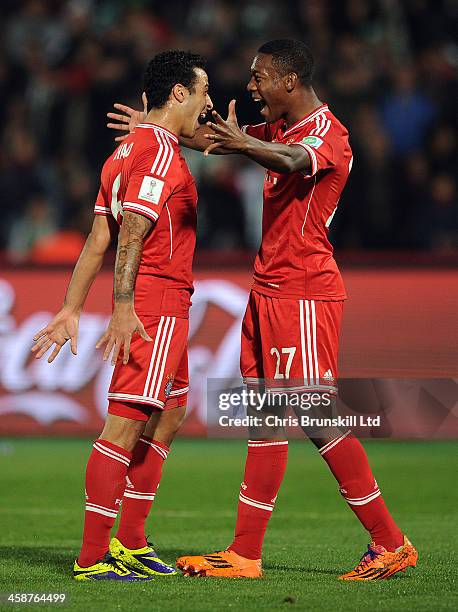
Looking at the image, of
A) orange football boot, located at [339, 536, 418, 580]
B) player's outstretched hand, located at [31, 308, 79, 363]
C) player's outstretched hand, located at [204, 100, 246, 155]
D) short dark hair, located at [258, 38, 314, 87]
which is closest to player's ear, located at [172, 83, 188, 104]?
short dark hair, located at [258, 38, 314, 87]

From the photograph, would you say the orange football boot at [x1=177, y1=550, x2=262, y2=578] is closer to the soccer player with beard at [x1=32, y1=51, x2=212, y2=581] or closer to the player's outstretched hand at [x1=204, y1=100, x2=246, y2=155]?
the soccer player with beard at [x1=32, y1=51, x2=212, y2=581]

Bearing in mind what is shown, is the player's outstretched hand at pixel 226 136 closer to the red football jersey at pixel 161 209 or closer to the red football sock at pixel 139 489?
the red football jersey at pixel 161 209

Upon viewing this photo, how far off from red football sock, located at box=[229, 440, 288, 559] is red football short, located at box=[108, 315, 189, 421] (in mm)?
539

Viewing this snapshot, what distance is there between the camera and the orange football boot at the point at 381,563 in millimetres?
5602

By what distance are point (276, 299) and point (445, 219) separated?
22.7ft

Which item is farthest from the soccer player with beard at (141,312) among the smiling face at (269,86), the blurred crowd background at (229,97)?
the blurred crowd background at (229,97)

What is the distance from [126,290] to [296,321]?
0.87 meters

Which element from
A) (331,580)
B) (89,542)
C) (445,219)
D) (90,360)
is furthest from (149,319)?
(445,219)

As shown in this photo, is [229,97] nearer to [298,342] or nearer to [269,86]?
[269,86]

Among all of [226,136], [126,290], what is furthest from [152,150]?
[126,290]

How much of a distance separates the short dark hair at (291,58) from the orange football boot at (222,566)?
223cm

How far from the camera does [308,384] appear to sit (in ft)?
18.7

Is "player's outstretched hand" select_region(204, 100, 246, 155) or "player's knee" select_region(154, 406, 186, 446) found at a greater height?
"player's outstretched hand" select_region(204, 100, 246, 155)

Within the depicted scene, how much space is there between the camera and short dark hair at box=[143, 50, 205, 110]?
5699 millimetres
